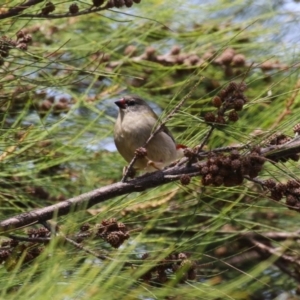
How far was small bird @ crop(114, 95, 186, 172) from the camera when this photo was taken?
3027mm

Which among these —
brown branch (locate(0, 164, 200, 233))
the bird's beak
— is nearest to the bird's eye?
the bird's beak

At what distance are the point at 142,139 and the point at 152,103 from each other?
729 mm

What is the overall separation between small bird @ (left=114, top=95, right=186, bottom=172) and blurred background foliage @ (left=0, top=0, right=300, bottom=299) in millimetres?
77

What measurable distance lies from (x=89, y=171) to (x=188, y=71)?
68 centimetres

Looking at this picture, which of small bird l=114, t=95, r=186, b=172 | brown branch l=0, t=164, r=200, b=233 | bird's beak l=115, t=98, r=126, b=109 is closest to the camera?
brown branch l=0, t=164, r=200, b=233

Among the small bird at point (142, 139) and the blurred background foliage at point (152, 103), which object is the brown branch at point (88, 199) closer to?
the blurred background foliage at point (152, 103)

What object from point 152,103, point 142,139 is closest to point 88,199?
point 142,139

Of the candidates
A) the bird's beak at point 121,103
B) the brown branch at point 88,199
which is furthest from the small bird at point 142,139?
the brown branch at point 88,199

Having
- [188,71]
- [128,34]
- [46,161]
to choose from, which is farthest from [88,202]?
[188,71]

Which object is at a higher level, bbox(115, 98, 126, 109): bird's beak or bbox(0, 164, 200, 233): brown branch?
bbox(0, 164, 200, 233): brown branch

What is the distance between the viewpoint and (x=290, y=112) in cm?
293

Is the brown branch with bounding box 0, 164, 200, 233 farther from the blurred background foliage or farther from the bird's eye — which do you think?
the bird's eye

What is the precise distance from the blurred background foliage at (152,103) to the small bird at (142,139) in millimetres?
77

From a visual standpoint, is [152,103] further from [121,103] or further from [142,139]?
[142,139]
